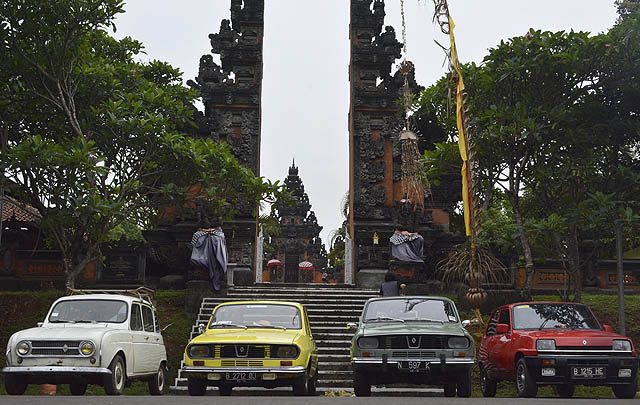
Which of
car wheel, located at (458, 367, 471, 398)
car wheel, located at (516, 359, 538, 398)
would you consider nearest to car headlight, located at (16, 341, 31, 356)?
car wheel, located at (458, 367, 471, 398)

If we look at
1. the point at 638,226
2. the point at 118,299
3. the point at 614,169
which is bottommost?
the point at 118,299

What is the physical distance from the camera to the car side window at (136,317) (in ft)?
33.3

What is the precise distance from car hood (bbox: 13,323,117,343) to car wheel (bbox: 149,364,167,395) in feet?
5.78

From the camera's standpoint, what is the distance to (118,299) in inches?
398

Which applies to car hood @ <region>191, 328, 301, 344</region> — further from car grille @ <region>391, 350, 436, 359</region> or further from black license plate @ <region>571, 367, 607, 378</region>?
black license plate @ <region>571, 367, 607, 378</region>

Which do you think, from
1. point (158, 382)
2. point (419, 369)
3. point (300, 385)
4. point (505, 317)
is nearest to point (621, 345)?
point (505, 317)

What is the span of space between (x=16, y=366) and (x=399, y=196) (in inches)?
577

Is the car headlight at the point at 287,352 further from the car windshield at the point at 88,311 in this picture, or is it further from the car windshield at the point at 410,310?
the car windshield at the point at 88,311

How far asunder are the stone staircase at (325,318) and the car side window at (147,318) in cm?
123

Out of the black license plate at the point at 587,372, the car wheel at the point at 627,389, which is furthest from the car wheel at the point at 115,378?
the car wheel at the point at 627,389

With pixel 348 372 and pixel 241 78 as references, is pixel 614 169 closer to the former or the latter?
pixel 348 372

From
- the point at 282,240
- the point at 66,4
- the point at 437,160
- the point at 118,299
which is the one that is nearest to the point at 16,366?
the point at 118,299

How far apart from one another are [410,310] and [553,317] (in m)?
2.13

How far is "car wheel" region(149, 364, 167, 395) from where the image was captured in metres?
10.8
